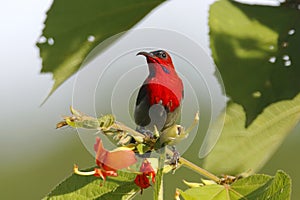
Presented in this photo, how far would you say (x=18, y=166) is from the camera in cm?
586

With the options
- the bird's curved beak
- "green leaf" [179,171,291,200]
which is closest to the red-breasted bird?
the bird's curved beak

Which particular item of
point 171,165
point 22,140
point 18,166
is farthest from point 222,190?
point 22,140

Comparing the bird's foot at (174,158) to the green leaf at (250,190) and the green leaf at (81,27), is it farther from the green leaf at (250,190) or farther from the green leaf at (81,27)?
the green leaf at (81,27)

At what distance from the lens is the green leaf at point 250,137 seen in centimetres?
119

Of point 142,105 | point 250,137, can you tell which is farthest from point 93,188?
point 250,137

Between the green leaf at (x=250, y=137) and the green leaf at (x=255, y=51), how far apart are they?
0.01 metres

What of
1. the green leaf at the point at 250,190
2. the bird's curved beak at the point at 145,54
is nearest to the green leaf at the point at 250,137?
the green leaf at the point at 250,190

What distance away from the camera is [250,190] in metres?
1.06

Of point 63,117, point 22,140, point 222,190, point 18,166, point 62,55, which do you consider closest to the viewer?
point 63,117

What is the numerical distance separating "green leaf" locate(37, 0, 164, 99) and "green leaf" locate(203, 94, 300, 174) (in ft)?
0.55

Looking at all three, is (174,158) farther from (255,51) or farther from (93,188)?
(255,51)

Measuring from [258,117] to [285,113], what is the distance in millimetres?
36

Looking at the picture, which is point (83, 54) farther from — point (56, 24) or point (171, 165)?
point (171, 165)

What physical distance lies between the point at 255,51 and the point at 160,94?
0.30 metres
